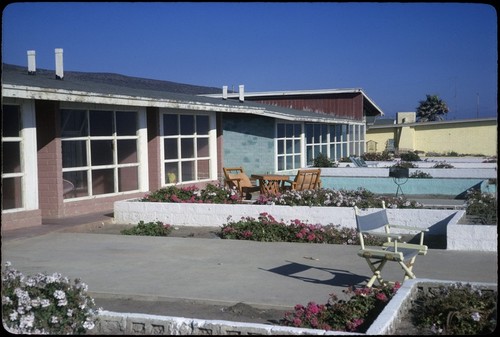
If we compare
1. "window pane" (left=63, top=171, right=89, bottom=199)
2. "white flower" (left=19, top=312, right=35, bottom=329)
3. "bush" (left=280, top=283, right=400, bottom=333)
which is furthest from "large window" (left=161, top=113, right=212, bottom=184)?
"white flower" (left=19, top=312, right=35, bottom=329)

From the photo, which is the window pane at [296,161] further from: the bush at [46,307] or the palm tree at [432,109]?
the palm tree at [432,109]

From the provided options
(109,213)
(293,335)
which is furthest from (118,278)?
(109,213)

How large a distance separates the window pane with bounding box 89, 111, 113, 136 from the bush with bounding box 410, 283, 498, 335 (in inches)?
392

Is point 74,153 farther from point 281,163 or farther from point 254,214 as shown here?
point 281,163

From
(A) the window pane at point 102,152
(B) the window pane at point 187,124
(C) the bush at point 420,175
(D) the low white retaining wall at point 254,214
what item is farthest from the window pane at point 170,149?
(C) the bush at point 420,175

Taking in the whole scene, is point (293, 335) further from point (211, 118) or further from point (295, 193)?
point (211, 118)

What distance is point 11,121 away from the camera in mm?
11406

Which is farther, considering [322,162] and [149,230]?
[322,162]

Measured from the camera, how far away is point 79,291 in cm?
507

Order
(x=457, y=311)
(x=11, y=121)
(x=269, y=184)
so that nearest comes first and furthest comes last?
(x=457, y=311) → (x=11, y=121) → (x=269, y=184)

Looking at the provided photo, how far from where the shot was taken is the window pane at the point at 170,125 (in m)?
16.8

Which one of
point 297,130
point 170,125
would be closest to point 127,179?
point 170,125

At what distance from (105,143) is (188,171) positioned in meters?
3.93

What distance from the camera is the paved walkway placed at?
6906mm
